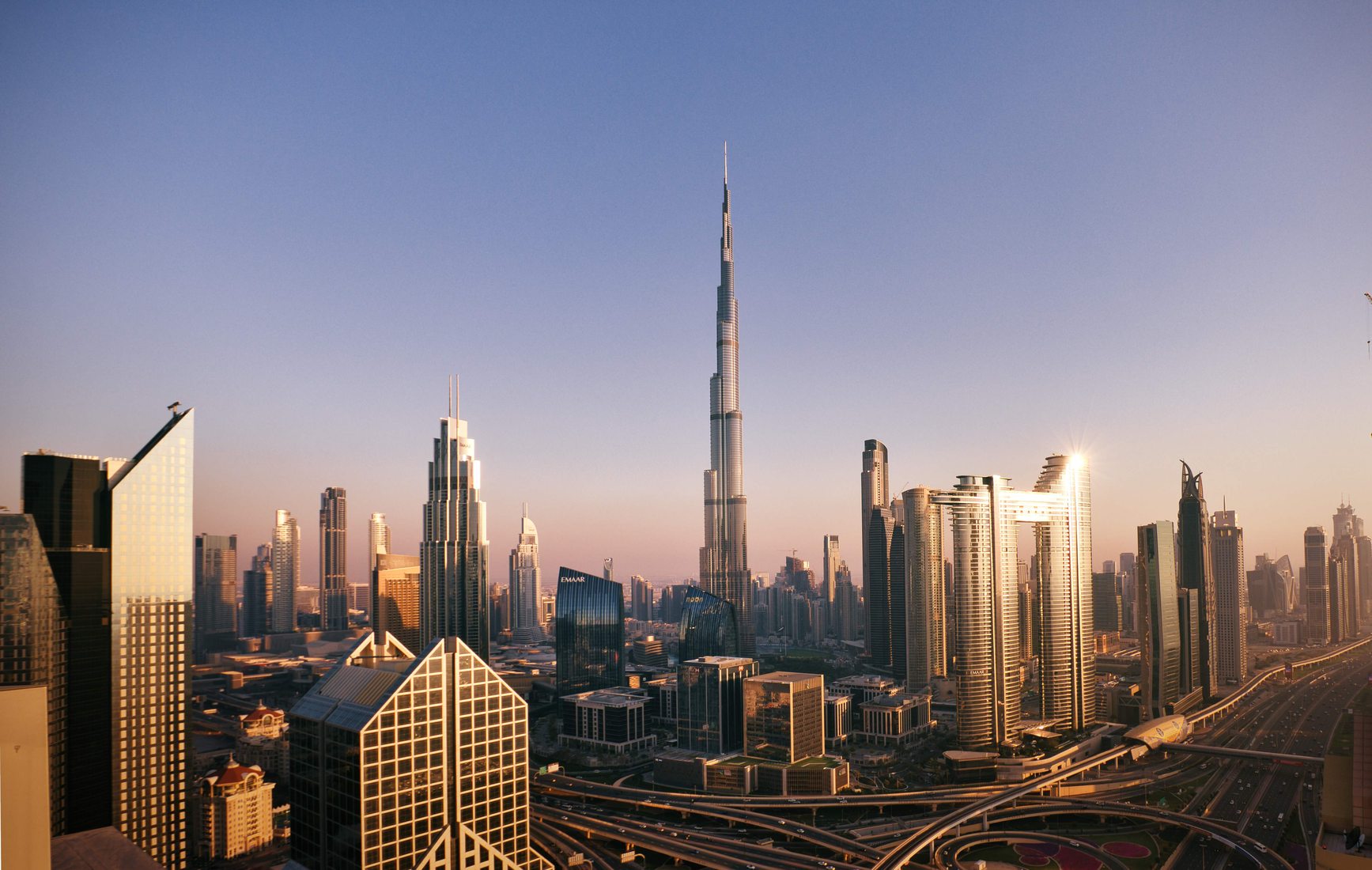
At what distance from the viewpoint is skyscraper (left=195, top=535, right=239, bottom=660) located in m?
130

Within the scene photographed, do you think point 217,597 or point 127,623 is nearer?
point 127,623

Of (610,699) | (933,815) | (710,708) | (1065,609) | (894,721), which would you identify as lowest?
(894,721)

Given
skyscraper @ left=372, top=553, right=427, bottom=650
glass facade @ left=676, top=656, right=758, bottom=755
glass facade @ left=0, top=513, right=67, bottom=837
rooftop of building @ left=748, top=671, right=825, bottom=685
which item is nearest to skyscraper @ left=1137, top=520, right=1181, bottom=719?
rooftop of building @ left=748, top=671, right=825, bottom=685

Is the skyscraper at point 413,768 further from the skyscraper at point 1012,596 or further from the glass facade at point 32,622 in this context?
the skyscraper at point 1012,596

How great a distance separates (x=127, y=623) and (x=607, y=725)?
55.1 metres

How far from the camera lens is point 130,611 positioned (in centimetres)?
3969

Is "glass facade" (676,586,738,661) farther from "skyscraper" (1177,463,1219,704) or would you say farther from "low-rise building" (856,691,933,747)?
"skyscraper" (1177,463,1219,704)

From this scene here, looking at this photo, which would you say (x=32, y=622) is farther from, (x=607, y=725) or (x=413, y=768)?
(x=607, y=725)

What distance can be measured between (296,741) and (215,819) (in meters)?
30.8

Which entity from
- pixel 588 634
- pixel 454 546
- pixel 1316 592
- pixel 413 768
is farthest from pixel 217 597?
pixel 1316 592

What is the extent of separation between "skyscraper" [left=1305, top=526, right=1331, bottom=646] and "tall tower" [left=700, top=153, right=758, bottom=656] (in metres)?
92.0

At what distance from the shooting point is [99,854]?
69.3ft

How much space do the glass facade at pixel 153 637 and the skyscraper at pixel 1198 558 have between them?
107642 millimetres

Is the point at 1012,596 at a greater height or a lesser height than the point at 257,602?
greater
